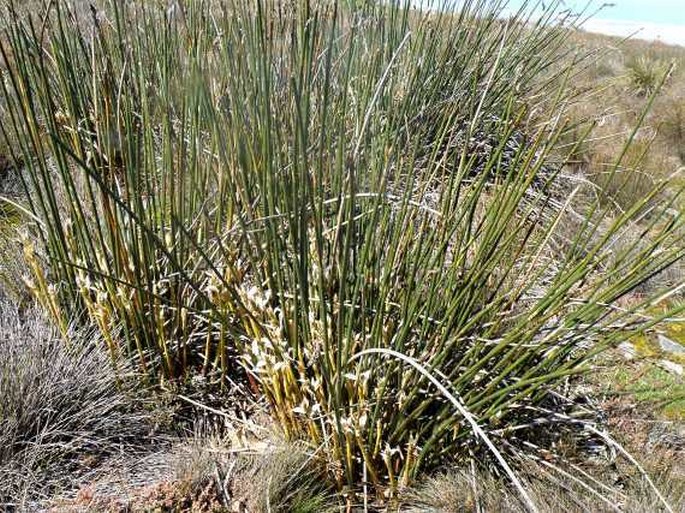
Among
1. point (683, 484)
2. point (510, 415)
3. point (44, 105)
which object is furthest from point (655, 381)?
point (44, 105)

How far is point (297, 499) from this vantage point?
122cm

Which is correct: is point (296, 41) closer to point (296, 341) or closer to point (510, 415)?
point (296, 341)

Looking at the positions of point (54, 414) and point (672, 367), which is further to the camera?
point (672, 367)

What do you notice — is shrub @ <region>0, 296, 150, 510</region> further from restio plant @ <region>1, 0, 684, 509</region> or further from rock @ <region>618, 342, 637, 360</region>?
rock @ <region>618, 342, 637, 360</region>

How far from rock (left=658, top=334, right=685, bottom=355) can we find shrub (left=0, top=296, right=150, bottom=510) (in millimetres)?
1848

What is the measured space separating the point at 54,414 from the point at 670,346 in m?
2.07

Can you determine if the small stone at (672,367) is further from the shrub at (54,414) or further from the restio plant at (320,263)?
the shrub at (54,414)

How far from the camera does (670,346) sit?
2.24 metres

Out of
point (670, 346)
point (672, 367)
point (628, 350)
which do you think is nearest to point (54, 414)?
point (628, 350)

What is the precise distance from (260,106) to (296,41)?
0.49 ft

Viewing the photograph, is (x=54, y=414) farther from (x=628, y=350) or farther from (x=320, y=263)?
(x=628, y=350)

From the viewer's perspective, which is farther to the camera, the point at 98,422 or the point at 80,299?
the point at 80,299

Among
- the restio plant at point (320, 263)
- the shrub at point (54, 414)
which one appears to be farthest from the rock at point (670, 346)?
the shrub at point (54, 414)

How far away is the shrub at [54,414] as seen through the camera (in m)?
1.29
